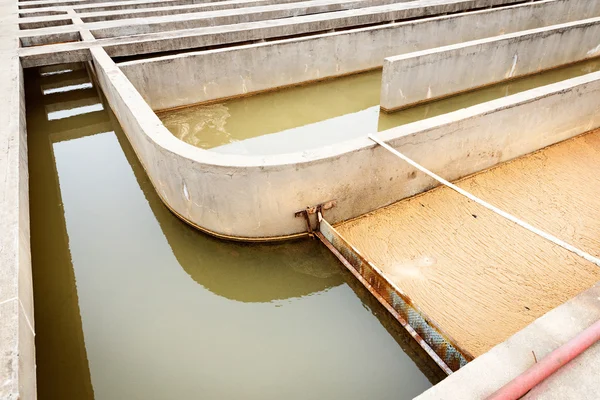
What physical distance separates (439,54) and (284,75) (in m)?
2.78

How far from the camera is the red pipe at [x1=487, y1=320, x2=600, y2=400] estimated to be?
2.02m

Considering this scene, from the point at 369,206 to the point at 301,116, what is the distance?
312 cm

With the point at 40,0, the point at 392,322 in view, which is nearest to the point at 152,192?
the point at 392,322

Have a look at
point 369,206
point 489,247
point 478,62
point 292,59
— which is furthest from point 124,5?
point 489,247

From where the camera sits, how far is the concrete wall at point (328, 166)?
3953 millimetres

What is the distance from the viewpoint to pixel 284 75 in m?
7.79

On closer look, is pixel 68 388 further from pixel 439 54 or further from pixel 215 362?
pixel 439 54

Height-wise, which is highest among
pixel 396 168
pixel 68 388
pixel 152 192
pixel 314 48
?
pixel 314 48

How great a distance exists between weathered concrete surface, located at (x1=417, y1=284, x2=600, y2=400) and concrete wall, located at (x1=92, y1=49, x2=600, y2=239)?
2223 mm

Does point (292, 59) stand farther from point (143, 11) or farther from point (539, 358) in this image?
point (539, 358)

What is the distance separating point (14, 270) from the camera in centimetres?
293

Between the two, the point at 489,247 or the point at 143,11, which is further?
the point at 143,11

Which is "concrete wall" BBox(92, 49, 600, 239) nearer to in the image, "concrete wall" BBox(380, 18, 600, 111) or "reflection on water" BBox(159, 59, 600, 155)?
"reflection on water" BBox(159, 59, 600, 155)

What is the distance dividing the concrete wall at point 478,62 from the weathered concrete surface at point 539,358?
4.82 meters
